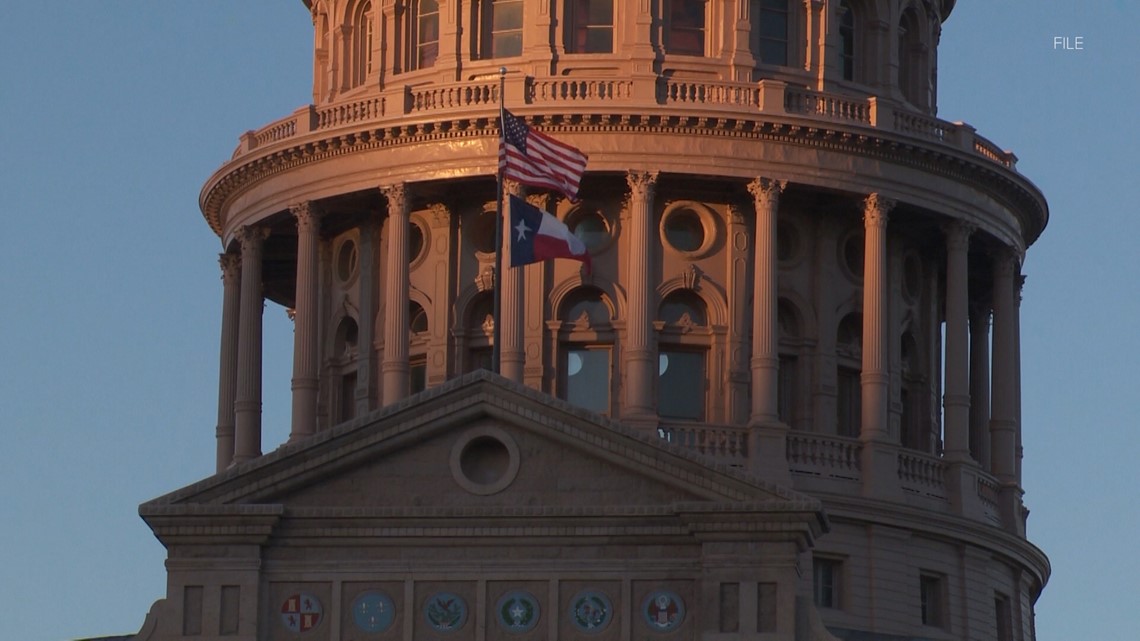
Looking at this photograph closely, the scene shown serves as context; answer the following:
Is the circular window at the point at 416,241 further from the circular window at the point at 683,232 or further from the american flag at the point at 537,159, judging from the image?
the american flag at the point at 537,159

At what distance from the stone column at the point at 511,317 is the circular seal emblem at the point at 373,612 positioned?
63.7 ft

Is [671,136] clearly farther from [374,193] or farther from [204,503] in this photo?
[204,503]

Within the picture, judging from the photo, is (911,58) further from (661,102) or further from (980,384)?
(661,102)

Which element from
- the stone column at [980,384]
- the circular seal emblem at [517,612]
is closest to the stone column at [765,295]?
the stone column at [980,384]

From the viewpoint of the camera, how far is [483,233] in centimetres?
8881

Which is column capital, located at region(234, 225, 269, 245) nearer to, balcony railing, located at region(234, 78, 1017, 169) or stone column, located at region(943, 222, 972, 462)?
balcony railing, located at region(234, 78, 1017, 169)

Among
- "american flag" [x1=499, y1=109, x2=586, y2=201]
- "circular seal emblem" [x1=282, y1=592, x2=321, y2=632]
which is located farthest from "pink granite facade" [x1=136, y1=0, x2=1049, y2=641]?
"circular seal emblem" [x1=282, y1=592, x2=321, y2=632]

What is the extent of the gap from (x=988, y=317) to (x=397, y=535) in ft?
102

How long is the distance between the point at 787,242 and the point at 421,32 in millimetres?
10101

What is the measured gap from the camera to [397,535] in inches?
2601

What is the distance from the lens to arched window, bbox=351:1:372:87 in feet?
303

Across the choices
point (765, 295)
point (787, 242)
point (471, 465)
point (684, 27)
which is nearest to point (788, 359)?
point (765, 295)

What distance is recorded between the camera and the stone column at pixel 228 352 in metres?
92.4

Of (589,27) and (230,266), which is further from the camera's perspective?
(230,266)
